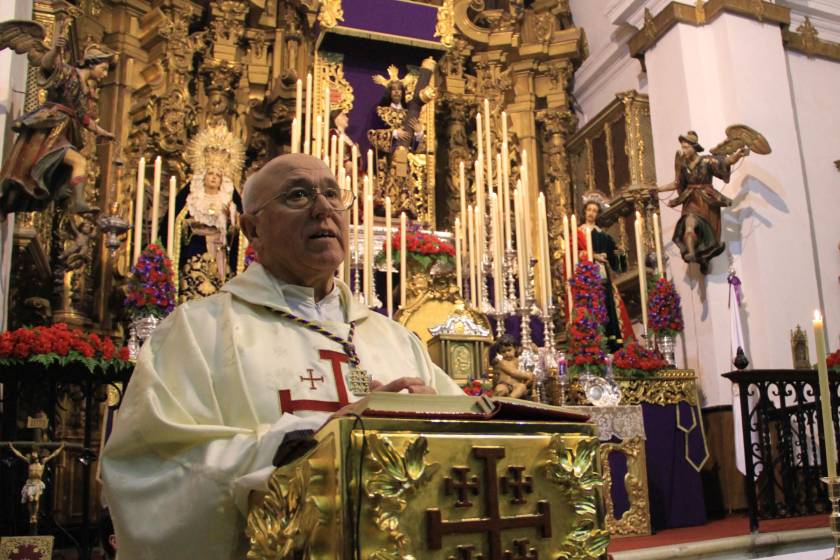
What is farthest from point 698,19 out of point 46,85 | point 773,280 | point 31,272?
point 31,272

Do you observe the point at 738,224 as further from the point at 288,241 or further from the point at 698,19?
the point at 288,241

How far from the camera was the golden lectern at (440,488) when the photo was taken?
4.47ft

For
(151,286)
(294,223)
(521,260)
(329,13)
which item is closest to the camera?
(294,223)

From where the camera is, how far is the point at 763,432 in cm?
561

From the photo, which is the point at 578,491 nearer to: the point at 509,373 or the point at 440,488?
the point at 440,488

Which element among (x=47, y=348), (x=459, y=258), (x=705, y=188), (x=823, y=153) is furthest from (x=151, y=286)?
(x=823, y=153)

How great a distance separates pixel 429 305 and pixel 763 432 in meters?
2.66

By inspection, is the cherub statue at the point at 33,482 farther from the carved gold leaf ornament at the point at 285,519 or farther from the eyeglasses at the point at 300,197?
the carved gold leaf ornament at the point at 285,519

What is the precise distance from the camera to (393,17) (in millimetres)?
9320

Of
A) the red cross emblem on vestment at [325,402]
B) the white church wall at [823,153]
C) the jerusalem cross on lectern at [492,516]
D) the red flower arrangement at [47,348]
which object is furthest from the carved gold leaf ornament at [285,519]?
the white church wall at [823,153]

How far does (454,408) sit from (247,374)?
67 centimetres

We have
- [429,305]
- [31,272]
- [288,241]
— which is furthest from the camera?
[31,272]

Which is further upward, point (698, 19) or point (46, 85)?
point (698, 19)

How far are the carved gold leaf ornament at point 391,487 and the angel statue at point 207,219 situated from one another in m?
6.48
